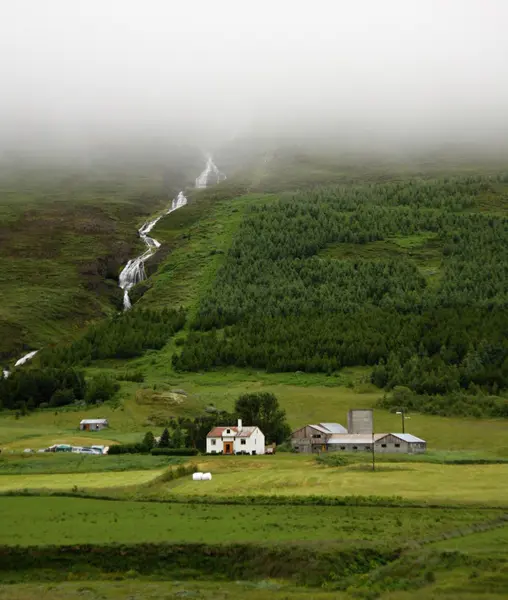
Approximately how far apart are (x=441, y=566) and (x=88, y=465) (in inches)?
1572

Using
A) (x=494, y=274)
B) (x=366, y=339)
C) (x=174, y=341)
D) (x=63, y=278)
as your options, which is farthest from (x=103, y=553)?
(x=63, y=278)

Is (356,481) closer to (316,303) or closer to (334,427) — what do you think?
(334,427)

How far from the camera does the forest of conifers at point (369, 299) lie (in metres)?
118

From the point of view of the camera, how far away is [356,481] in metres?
56.8

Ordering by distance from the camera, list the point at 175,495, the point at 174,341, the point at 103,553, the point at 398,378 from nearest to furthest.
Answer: the point at 103,553 < the point at 175,495 < the point at 398,378 < the point at 174,341

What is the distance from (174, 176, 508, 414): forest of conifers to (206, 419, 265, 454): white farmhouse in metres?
31.9

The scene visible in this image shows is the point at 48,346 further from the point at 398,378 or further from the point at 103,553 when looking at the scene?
the point at 103,553

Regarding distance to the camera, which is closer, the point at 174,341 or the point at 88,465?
the point at 88,465

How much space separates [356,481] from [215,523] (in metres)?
16.0

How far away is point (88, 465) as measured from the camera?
68.1 metres

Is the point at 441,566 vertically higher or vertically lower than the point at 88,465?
higher

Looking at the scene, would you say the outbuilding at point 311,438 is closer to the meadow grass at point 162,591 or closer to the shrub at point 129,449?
the shrub at point 129,449

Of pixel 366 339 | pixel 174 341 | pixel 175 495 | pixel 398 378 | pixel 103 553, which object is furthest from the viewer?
pixel 174 341

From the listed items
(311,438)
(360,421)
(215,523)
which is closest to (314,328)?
(360,421)
